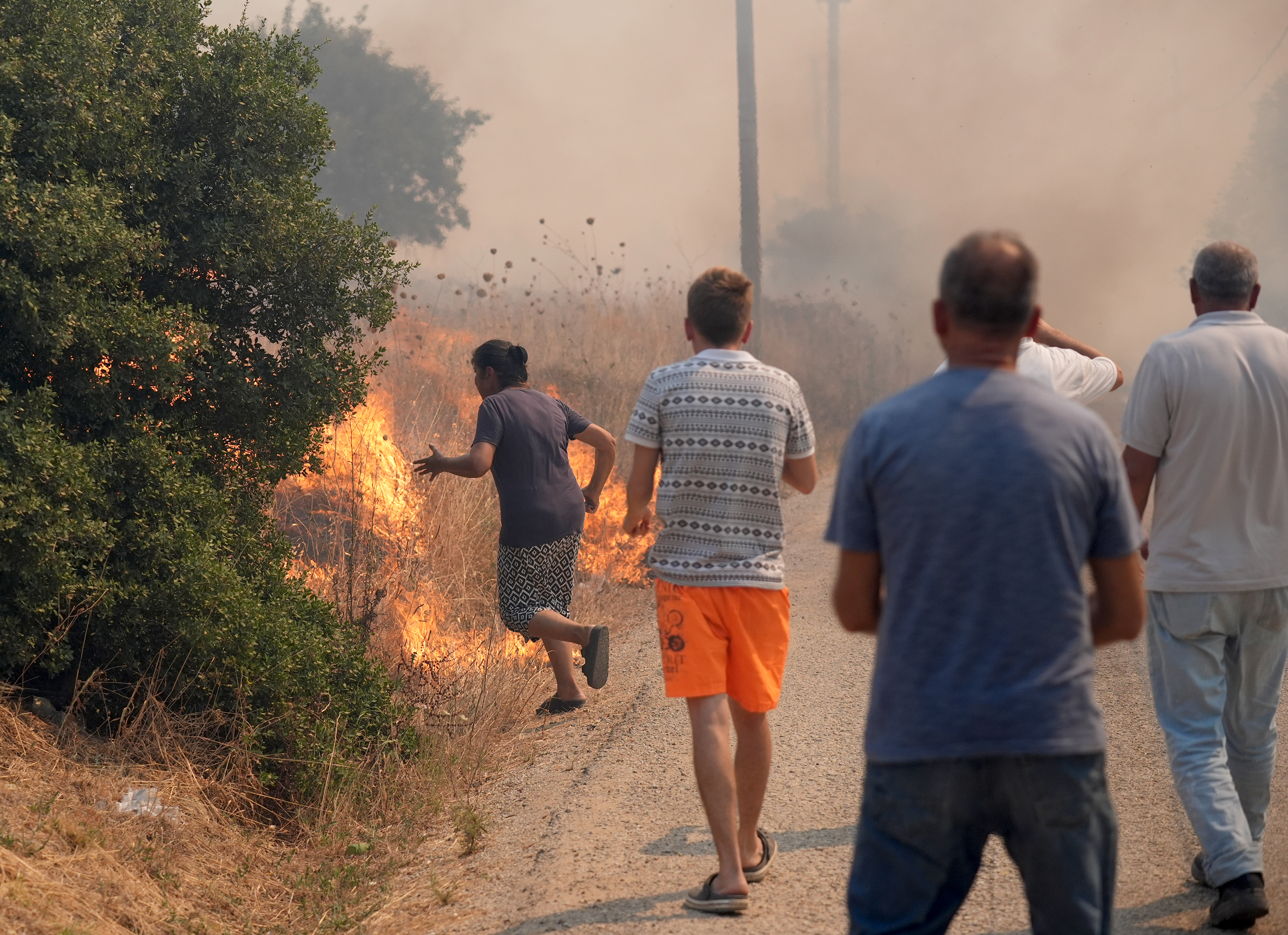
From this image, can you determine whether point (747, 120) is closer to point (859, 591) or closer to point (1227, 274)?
point (1227, 274)

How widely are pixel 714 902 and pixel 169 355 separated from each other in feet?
11.3

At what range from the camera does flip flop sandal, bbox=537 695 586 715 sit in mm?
6656

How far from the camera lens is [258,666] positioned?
17.2ft

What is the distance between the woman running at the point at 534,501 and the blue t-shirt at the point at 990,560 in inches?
163

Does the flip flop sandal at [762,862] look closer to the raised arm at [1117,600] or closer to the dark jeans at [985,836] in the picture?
the dark jeans at [985,836]

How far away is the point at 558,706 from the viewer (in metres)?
6.66

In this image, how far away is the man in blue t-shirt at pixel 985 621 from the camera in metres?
2.14

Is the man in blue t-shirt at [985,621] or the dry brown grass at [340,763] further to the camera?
the dry brown grass at [340,763]

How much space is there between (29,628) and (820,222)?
99.5 feet

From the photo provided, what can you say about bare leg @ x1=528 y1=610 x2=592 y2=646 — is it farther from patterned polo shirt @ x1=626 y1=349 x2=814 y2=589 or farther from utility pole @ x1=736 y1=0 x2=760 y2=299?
utility pole @ x1=736 y1=0 x2=760 y2=299

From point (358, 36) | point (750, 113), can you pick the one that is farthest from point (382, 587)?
point (358, 36)

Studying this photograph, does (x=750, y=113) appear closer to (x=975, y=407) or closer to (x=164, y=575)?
(x=164, y=575)

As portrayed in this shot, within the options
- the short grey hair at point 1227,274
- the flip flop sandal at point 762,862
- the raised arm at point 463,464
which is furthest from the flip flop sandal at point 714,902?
the raised arm at point 463,464

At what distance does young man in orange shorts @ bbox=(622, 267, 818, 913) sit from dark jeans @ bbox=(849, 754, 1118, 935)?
1.50 metres
